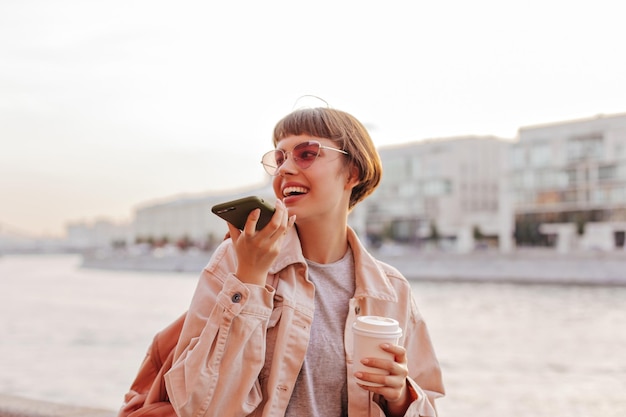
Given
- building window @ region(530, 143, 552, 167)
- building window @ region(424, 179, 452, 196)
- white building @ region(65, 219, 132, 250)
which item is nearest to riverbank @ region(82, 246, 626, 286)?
building window @ region(530, 143, 552, 167)

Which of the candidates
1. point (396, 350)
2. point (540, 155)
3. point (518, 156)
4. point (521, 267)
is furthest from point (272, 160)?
point (518, 156)

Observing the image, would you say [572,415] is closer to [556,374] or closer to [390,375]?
[556,374]

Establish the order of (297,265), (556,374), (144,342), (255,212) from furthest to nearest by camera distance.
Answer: (144,342) → (556,374) → (297,265) → (255,212)

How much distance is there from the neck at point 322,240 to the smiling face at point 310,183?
3cm

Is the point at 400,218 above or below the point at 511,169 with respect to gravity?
below

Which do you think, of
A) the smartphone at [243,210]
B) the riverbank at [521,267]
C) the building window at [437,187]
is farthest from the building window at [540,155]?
the smartphone at [243,210]

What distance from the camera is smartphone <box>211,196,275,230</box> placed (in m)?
1.32

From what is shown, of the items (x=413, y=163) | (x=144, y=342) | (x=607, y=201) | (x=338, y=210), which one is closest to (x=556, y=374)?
(x=144, y=342)

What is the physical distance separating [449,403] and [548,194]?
162 feet

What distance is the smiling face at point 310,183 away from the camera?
5.32 feet

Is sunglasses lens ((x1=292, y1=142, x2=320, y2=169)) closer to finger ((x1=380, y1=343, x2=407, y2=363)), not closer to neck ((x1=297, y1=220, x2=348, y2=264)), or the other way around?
neck ((x1=297, y1=220, x2=348, y2=264))

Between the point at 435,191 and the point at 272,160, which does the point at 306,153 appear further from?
the point at 435,191

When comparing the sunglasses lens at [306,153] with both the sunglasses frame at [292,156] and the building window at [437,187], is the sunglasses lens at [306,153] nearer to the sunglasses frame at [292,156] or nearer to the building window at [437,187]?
the sunglasses frame at [292,156]

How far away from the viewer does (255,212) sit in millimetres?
1343
